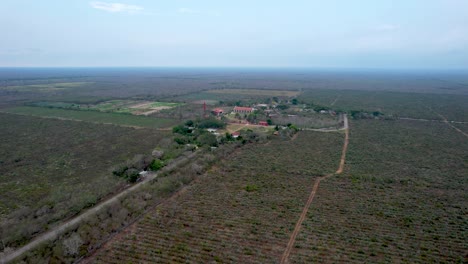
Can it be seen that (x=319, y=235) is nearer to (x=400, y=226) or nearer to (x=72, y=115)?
(x=400, y=226)

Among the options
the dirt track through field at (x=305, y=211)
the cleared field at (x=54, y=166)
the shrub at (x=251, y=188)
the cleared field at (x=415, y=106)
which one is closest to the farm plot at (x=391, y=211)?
the dirt track through field at (x=305, y=211)

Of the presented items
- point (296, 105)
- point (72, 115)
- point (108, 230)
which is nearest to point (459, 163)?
point (108, 230)

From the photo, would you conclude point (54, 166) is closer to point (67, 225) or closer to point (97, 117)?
point (67, 225)

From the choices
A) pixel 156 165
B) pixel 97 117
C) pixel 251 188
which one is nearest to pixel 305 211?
pixel 251 188

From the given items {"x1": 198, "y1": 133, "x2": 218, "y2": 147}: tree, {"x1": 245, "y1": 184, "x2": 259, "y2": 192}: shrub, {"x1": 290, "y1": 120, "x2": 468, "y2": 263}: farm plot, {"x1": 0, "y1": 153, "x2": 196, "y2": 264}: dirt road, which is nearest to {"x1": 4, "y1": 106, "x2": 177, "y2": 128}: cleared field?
{"x1": 198, "y1": 133, "x2": 218, "y2": 147}: tree

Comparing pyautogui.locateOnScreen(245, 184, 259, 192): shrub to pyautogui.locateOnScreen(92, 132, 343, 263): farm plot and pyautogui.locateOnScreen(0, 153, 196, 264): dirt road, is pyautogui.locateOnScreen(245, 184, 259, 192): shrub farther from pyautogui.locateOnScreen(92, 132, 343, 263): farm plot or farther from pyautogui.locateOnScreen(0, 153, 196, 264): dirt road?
pyautogui.locateOnScreen(0, 153, 196, 264): dirt road
